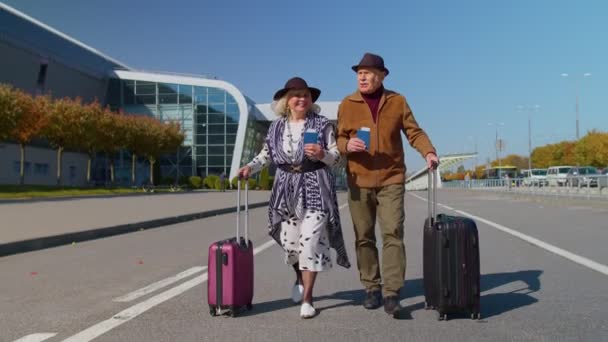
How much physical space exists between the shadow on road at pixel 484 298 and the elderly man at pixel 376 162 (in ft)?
1.03

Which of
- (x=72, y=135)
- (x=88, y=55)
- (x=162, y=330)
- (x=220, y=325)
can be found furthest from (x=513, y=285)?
(x=88, y=55)

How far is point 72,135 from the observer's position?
34906 millimetres

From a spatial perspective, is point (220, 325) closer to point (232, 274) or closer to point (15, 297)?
point (232, 274)

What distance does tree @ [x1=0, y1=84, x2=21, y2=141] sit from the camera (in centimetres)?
2723

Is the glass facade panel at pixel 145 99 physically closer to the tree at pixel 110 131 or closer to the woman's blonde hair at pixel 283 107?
the tree at pixel 110 131

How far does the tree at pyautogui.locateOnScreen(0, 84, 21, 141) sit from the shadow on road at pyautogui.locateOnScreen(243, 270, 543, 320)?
1045 inches

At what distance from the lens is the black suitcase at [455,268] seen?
4094mm

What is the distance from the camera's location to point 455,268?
411cm

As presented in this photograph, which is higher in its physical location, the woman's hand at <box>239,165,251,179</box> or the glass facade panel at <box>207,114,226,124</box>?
the glass facade panel at <box>207,114,226,124</box>

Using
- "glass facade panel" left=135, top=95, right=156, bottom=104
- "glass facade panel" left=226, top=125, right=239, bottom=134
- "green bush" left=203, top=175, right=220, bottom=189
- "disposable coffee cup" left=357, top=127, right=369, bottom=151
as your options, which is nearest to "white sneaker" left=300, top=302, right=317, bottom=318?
"disposable coffee cup" left=357, top=127, right=369, bottom=151

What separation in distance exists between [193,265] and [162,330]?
3.42 metres

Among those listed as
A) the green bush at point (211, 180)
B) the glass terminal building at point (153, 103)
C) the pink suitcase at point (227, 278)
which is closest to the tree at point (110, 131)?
the glass terminal building at point (153, 103)

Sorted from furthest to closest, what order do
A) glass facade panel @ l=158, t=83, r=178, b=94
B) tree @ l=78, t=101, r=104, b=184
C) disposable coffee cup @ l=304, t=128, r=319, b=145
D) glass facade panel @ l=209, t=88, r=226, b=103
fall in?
glass facade panel @ l=158, t=83, r=178, b=94 < glass facade panel @ l=209, t=88, r=226, b=103 < tree @ l=78, t=101, r=104, b=184 < disposable coffee cup @ l=304, t=128, r=319, b=145

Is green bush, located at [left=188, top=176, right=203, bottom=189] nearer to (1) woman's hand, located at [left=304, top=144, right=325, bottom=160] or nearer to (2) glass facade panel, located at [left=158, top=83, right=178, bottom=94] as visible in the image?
(2) glass facade panel, located at [left=158, top=83, right=178, bottom=94]
